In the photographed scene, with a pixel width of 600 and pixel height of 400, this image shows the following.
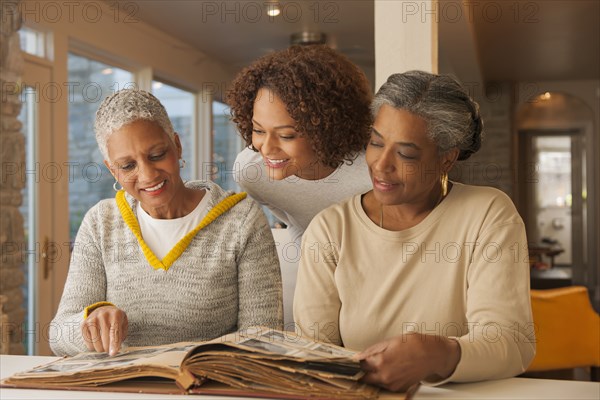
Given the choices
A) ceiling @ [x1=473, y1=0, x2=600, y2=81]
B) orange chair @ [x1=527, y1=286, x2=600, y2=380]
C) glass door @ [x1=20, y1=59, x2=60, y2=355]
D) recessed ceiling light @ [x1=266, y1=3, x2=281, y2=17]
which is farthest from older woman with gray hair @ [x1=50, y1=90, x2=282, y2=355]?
ceiling @ [x1=473, y1=0, x2=600, y2=81]

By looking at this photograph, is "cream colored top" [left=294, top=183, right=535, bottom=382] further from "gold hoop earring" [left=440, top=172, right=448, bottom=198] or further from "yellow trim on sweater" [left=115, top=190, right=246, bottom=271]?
"yellow trim on sweater" [left=115, top=190, right=246, bottom=271]

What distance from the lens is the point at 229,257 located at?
5.28ft

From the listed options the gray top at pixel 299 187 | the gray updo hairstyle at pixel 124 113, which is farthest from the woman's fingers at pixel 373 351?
the gray top at pixel 299 187

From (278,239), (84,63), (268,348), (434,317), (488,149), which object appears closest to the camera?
(268,348)

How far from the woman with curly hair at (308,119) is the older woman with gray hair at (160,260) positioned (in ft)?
0.91

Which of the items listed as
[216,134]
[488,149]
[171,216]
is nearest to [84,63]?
[216,134]

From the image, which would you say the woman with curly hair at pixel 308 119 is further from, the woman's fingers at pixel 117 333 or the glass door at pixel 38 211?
the glass door at pixel 38 211

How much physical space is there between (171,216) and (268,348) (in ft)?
2.26

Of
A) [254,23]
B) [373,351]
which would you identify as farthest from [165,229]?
[254,23]

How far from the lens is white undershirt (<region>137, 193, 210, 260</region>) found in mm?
1636

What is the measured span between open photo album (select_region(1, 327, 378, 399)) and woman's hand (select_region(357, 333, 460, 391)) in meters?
0.02

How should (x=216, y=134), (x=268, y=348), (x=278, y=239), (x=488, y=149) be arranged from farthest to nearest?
(x=488, y=149), (x=216, y=134), (x=278, y=239), (x=268, y=348)

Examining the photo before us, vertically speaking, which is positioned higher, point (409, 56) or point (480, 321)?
point (409, 56)

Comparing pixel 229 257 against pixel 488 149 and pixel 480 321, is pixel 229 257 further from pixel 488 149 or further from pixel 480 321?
pixel 488 149
